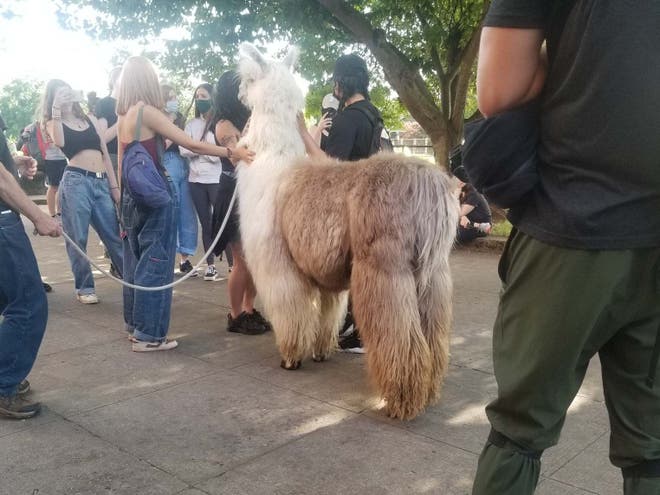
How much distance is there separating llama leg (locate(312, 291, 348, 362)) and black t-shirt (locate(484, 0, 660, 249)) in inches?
111

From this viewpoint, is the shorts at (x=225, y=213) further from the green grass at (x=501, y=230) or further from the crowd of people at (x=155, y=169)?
the green grass at (x=501, y=230)

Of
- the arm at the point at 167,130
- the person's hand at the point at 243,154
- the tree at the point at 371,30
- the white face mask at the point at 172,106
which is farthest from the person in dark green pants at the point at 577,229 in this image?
the tree at the point at 371,30

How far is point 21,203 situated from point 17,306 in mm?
595

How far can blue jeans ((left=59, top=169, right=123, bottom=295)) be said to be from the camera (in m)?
A: 6.04

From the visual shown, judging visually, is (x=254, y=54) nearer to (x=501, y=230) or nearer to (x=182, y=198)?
(x=182, y=198)

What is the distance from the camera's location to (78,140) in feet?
19.8

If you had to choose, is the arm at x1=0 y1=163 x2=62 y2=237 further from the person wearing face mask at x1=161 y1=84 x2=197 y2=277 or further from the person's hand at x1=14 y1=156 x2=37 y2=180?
the person wearing face mask at x1=161 y1=84 x2=197 y2=277

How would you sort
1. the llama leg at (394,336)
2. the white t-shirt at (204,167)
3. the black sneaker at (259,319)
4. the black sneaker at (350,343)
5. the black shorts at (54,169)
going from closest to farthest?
the llama leg at (394,336), the black sneaker at (350,343), the black sneaker at (259,319), the white t-shirt at (204,167), the black shorts at (54,169)

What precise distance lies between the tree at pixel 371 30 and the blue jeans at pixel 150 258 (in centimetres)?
724

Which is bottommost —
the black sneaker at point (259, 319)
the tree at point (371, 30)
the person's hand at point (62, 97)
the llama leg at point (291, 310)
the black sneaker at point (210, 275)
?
the black sneaker at point (210, 275)

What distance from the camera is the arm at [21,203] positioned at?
3.31 meters

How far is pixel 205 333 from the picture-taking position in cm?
527

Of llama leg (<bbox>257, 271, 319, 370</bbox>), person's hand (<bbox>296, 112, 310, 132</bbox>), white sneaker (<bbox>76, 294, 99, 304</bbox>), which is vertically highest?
person's hand (<bbox>296, 112, 310, 132</bbox>)

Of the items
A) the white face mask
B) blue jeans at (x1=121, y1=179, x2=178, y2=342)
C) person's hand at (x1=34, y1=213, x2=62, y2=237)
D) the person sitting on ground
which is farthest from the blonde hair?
the person sitting on ground
